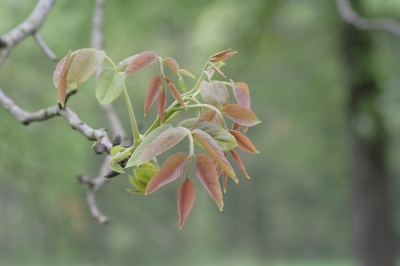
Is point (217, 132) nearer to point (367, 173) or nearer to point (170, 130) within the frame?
point (170, 130)

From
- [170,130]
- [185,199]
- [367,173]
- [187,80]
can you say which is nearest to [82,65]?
[170,130]

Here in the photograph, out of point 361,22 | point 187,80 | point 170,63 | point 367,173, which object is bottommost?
point 367,173

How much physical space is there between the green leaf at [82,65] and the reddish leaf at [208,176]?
0.33 metres

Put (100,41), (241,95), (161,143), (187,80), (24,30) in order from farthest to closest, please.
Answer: (187,80) < (100,41) < (24,30) < (241,95) < (161,143)

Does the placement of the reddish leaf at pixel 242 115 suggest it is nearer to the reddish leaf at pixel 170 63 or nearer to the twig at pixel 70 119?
the reddish leaf at pixel 170 63

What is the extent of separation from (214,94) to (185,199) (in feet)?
0.87

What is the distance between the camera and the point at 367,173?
7.79 meters

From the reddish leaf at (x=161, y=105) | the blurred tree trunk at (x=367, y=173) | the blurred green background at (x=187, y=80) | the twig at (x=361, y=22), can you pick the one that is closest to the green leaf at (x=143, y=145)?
the reddish leaf at (x=161, y=105)

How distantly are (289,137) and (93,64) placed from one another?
12.8 m

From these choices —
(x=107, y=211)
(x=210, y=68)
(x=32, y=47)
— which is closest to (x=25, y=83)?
(x=32, y=47)

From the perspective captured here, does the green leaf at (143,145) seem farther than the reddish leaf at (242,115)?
No

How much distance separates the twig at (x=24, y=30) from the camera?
1998mm

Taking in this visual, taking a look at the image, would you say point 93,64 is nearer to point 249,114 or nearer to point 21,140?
point 249,114

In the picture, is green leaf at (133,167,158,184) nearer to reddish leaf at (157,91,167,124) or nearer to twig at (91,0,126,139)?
reddish leaf at (157,91,167,124)
